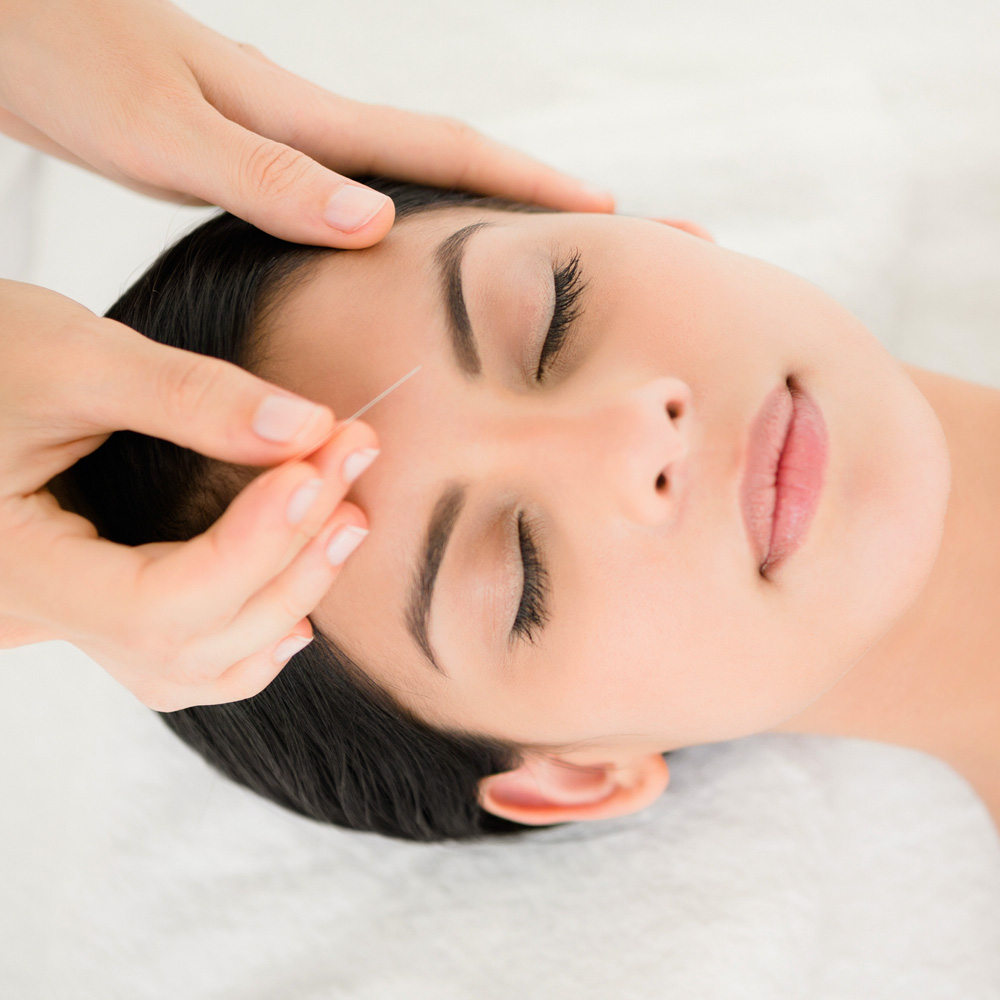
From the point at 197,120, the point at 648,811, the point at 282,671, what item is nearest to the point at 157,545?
the point at 282,671

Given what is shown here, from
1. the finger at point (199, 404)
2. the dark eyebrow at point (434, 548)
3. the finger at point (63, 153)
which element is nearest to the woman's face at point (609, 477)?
the dark eyebrow at point (434, 548)

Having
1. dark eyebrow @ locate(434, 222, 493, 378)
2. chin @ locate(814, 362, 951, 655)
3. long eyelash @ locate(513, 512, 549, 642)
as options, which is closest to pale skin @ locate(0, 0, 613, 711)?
dark eyebrow @ locate(434, 222, 493, 378)

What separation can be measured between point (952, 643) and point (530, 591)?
81cm

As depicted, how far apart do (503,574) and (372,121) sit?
0.86 meters

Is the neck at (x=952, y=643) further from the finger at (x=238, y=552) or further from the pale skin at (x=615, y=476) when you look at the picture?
the finger at (x=238, y=552)

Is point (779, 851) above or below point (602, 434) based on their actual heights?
below

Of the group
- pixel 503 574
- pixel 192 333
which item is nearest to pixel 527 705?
pixel 503 574

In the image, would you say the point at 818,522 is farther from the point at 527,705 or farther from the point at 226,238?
the point at 226,238

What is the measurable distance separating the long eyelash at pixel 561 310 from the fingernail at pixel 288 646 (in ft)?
1.51

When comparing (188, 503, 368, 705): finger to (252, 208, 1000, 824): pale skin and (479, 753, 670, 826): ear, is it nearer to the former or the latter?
(252, 208, 1000, 824): pale skin

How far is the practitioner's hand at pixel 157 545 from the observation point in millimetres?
936

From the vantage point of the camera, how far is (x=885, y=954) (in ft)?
5.55

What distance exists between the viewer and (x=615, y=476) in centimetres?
108

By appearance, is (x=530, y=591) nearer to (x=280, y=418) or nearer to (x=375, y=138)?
(x=280, y=418)
